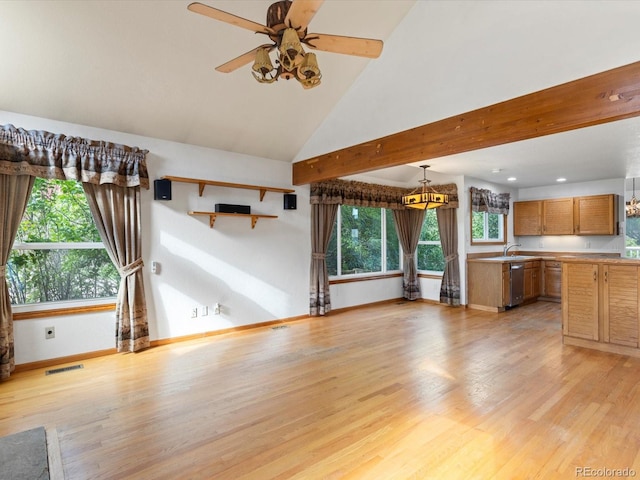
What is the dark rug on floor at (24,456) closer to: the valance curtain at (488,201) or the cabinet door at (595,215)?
the valance curtain at (488,201)

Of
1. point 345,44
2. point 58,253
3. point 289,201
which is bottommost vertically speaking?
point 58,253

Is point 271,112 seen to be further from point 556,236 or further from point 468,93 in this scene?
point 556,236

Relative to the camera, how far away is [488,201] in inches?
283

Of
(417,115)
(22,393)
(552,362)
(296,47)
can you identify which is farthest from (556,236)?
(22,393)

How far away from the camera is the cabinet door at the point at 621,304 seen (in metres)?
3.86

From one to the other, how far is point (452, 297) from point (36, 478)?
6359 mm

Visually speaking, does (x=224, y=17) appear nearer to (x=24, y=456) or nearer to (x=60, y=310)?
(x=24, y=456)

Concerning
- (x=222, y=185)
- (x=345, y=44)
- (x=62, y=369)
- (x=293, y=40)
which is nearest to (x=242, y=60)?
(x=293, y=40)

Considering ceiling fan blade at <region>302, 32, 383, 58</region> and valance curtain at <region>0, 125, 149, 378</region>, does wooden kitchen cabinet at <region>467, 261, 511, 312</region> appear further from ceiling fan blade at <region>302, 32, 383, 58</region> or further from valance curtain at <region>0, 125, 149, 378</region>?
valance curtain at <region>0, 125, 149, 378</region>

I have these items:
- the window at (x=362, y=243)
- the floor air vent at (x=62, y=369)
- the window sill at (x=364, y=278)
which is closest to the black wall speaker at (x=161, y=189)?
the floor air vent at (x=62, y=369)

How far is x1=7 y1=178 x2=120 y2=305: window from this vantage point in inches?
145

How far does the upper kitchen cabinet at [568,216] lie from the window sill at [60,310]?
26.4 ft

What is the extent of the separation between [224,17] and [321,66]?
2225mm

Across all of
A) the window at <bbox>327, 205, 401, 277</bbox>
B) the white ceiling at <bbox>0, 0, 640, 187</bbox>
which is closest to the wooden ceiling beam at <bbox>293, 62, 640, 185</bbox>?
the white ceiling at <bbox>0, 0, 640, 187</bbox>
